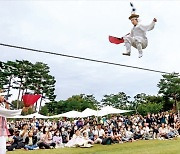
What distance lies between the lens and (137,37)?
6500 millimetres

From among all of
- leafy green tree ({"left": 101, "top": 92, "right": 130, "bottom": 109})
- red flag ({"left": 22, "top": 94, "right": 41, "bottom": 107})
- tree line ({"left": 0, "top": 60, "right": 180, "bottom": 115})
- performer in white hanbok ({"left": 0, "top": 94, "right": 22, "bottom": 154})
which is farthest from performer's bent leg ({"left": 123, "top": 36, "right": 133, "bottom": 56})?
leafy green tree ({"left": 101, "top": 92, "right": 130, "bottom": 109})

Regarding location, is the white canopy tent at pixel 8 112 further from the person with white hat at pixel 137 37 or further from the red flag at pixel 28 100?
the person with white hat at pixel 137 37

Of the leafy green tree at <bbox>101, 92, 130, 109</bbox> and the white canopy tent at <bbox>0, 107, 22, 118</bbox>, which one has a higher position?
the leafy green tree at <bbox>101, 92, 130, 109</bbox>

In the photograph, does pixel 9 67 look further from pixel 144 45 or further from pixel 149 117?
pixel 144 45

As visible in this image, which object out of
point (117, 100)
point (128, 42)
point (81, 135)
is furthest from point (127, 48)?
point (117, 100)

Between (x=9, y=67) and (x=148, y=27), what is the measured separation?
37977 mm

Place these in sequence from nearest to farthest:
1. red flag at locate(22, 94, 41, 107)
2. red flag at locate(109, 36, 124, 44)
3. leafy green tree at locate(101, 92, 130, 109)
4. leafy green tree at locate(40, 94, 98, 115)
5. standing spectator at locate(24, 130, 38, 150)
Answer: red flag at locate(22, 94, 41, 107) → red flag at locate(109, 36, 124, 44) → standing spectator at locate(24, 130, 38, 150) → leafy green tree at locate(40, 94, 98, 115) → leafy green tree at locate(101, 92, 130, 109)

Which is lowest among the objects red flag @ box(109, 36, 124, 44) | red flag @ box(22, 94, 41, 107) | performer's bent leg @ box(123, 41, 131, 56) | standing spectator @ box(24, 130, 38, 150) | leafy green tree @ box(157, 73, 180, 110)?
standing spectator @ box(24, 130, 38, 150)

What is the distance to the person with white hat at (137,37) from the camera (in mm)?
6359

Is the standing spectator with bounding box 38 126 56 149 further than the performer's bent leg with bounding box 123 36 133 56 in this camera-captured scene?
Yes

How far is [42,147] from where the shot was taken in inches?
469

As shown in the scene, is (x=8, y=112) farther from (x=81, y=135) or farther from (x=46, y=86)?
(x=46, y=86)

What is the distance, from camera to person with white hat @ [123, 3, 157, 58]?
6.36 metres

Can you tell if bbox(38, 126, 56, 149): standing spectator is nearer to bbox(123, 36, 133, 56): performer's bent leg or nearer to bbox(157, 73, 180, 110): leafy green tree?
bbox(123, 36, 133, 56): performer's bent leg
